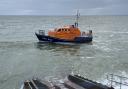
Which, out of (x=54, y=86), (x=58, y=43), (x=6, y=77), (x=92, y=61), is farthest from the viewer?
(x=58, y=43)

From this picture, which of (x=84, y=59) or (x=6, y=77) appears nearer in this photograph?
(x=6, y=77)

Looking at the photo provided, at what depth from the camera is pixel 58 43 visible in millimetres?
50625

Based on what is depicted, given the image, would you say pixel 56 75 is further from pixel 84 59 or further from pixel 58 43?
pixel 58 43

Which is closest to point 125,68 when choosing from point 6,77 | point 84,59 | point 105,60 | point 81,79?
point 105,60

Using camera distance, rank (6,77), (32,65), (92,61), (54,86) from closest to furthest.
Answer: (54,86) → (6,77) → (32,65) → (92,61)

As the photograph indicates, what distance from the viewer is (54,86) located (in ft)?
62.3

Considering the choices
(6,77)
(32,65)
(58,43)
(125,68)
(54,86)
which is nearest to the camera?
(54,86)

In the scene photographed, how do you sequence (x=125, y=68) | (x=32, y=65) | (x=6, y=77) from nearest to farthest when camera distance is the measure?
(x=6, y=77) → (x=125, y=68) → (x=32, y=65)

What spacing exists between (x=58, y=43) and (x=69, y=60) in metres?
17.2

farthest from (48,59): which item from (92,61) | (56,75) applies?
(56,75)

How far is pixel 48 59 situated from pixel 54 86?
603 inches

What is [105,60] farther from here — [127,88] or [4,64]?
[127,88]

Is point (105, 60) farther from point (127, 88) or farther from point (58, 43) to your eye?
point (58, 43)

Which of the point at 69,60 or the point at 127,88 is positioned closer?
the point at 127,88
